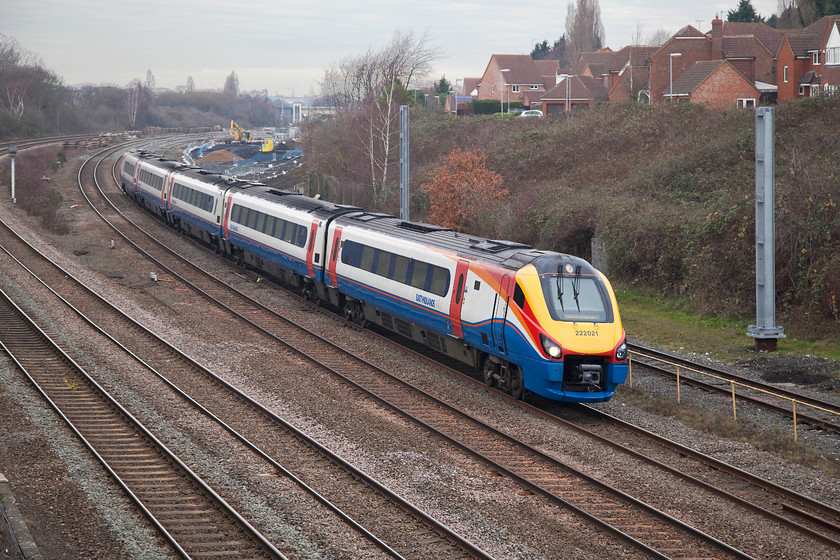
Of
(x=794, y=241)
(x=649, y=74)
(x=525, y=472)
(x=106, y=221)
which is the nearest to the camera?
(x=525, y=472)

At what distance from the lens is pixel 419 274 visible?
18.8 meters

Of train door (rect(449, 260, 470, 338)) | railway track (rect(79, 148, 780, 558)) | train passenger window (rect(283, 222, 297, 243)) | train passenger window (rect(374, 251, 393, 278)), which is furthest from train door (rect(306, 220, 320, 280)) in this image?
train door (rect(449, 260, 470, 338))

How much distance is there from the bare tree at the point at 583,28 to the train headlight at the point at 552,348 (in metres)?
113

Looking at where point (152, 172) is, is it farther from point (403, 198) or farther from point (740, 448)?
point (740, 448)

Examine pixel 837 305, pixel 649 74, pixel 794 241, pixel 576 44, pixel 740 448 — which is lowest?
pixel 740 448

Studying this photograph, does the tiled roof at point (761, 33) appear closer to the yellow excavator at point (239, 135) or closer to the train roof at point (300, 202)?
the train roof at point (300, 202)

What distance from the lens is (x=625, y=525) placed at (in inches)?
416

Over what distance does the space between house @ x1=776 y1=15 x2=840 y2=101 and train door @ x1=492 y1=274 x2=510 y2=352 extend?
1581 inches

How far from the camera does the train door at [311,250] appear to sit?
24062mm

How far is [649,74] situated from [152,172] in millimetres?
32513

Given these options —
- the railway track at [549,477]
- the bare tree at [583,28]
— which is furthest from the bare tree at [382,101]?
the bare tree at [583,28]

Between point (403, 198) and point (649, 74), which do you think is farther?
point (649, 74)

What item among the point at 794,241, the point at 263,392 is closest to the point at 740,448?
the point at 263,392

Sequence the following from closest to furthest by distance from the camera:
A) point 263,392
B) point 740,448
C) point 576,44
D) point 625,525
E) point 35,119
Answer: point 625,525 → point 740,448 → point 263,392 → point 35,119 → point 576,44
